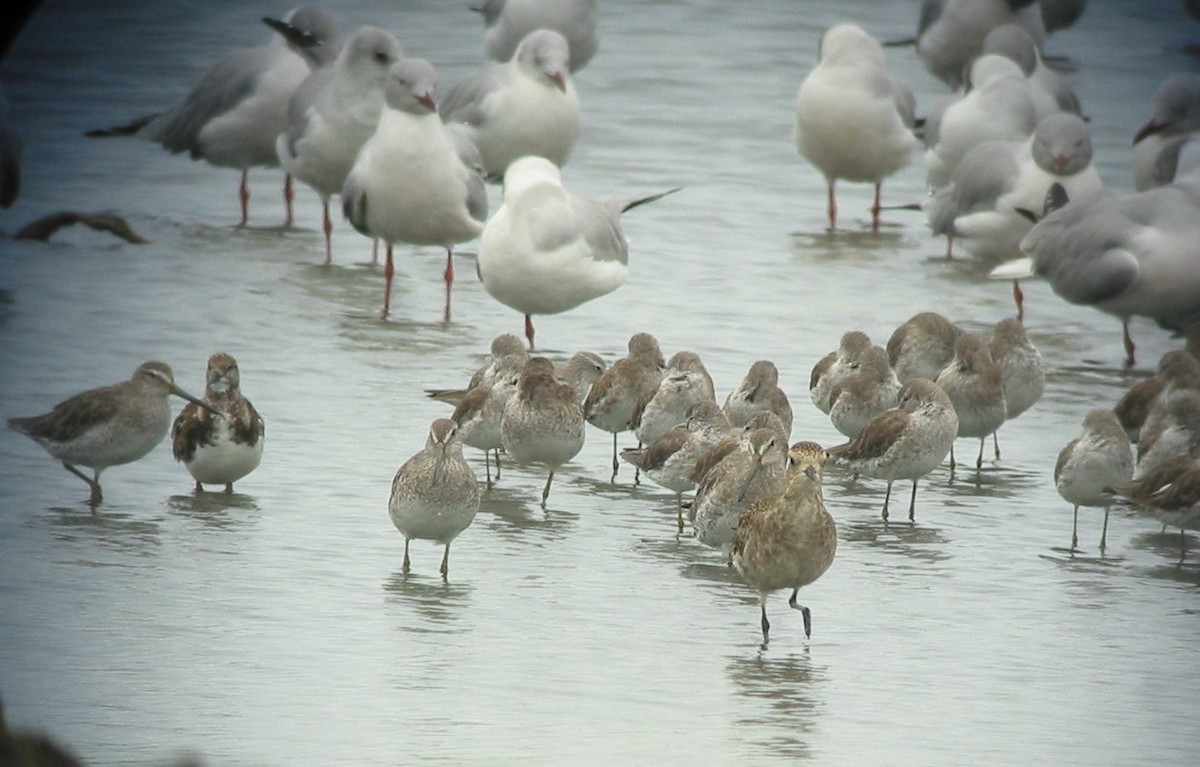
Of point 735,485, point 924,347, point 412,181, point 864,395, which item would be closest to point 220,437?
point 735,485

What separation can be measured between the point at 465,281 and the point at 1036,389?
15.5 ft

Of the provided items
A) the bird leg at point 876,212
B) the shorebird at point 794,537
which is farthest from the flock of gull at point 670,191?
the bird leg at point 876,212

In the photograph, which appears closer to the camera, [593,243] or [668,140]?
[593,243]

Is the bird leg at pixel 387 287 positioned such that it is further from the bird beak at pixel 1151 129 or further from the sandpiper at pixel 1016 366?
the bird beak at pixel 1151 129

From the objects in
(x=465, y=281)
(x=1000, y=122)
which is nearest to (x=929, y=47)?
(x=1000, y=122)

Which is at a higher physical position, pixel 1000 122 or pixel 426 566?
pixel 1000 122

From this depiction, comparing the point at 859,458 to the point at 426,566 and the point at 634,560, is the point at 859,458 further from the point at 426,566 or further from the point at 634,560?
the point at 426,566

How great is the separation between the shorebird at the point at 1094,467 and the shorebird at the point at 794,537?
1872 millimetres

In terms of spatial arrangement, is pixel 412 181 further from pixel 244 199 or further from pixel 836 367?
pixel 836 367

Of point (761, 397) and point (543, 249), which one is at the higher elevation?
point (543, 249)

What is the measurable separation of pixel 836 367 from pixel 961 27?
33.6ft

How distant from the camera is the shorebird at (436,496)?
8.07 metres

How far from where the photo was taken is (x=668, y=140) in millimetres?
19203

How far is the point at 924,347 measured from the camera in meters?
11.2
